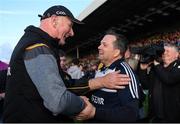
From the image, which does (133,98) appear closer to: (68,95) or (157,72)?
(68,95)

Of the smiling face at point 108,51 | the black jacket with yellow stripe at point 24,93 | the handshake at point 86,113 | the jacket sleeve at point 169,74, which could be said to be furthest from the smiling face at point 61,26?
the jacket sleeve at point 169,74

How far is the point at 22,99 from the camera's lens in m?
3.29

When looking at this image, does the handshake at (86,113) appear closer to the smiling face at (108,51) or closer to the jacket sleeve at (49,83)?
the jacket sleeve at (49,83)

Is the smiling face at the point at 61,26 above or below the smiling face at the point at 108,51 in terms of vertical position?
above

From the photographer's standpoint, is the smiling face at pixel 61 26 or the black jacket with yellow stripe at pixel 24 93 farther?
the smiling face at pixel 61 26

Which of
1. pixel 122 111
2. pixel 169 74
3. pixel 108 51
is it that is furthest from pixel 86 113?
pixel 169 74

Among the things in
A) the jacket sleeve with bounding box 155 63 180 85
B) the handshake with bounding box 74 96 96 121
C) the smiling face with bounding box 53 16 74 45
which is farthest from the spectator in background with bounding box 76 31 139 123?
the jacket sleeve with bounding box 155 63 180 85

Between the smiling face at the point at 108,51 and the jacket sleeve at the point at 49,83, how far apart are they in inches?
59.7

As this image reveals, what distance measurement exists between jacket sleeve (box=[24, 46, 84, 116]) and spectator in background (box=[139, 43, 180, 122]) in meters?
3.04

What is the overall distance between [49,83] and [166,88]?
3.30 m

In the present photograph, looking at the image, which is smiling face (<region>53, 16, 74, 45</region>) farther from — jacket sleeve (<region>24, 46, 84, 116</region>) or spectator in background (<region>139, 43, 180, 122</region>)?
spectator in background (<region>139, 43, 180, 122</region>)

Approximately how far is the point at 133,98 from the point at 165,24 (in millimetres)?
18150

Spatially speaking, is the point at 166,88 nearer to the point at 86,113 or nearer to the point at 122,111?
the point at 122,111

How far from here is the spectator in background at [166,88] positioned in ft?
19.9
